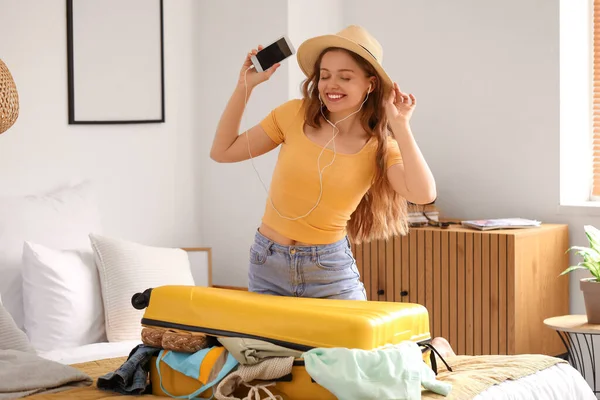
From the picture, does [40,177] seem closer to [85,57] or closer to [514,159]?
[85,57]

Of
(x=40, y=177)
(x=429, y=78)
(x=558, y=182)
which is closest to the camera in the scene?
(x=40, y=177)

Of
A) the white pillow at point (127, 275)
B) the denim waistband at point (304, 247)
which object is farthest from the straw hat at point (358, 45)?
the white pillow at point (127, 275)

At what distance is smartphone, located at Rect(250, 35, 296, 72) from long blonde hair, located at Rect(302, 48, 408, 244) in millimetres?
101

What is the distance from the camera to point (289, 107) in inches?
101

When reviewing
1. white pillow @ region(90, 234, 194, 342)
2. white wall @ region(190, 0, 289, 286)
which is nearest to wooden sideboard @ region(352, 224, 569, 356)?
white wall @ region(190, 0, 289, 286)

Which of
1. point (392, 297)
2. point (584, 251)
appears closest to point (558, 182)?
point (584, 251)

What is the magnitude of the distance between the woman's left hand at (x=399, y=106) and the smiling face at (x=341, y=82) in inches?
5.0

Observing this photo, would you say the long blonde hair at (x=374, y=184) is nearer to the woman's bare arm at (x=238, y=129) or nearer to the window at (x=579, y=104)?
the woman's bare arm at (x=238, y=129)

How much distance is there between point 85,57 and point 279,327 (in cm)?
223

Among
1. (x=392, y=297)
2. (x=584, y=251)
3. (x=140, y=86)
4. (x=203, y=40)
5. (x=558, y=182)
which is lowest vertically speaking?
(x=392, y=297)

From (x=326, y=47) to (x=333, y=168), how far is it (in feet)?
1.27

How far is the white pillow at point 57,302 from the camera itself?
10.5 ft

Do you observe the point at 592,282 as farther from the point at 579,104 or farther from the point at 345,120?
the point at 345,120

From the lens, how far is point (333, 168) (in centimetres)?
240
